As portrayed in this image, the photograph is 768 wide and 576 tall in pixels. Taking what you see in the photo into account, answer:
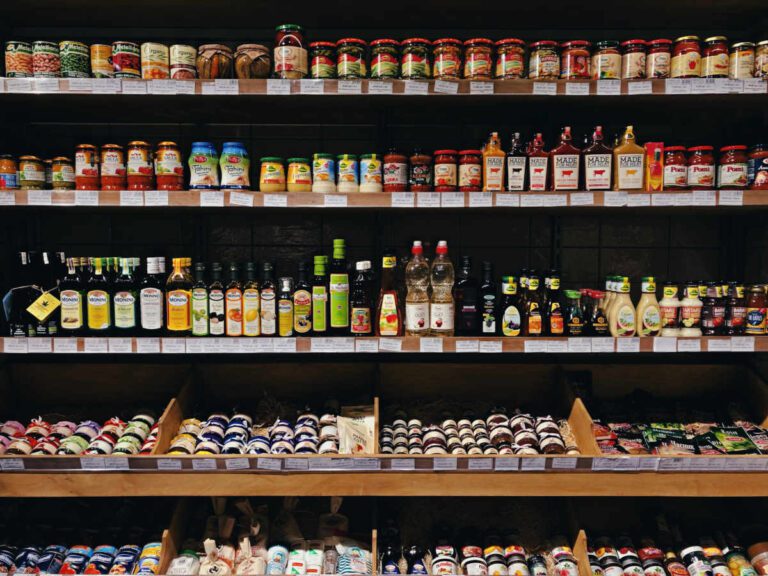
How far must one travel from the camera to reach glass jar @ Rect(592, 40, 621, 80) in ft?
6.80

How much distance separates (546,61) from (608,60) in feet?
0.76

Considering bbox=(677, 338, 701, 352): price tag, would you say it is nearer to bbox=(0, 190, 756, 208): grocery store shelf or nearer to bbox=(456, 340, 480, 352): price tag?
bbox=(0, 190, 756, 208): grocery store shelf

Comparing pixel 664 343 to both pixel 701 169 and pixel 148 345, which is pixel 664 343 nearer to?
pixel 701 169

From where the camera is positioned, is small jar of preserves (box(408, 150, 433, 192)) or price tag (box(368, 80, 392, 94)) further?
small jar of preserves (box(408, 150, 433, 192))

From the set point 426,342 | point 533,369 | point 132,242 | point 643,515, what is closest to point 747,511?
point 643,515

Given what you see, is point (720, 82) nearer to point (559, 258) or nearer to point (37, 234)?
point (559, 258)

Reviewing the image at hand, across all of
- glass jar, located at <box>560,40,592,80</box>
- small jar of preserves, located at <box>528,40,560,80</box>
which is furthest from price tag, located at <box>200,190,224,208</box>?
glass jar, located at <box>560,40,592,80</box>

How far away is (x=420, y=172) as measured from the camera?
7.07 ft

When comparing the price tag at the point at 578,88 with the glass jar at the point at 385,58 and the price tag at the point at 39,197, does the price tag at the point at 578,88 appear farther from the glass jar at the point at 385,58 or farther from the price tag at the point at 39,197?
the price tag at the point at 39,197

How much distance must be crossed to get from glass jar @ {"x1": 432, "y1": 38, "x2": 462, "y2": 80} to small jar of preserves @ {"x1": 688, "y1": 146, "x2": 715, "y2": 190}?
3.17 feet

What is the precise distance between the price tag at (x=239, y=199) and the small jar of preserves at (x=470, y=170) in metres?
0.82

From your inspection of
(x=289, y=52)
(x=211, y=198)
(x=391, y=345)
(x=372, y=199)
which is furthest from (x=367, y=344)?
(x=289, y=52)

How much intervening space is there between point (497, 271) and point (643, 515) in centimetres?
126

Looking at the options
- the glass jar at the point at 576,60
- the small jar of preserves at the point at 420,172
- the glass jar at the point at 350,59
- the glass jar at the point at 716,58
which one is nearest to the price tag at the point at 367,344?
the small jar of preserves at the point at 420,172
